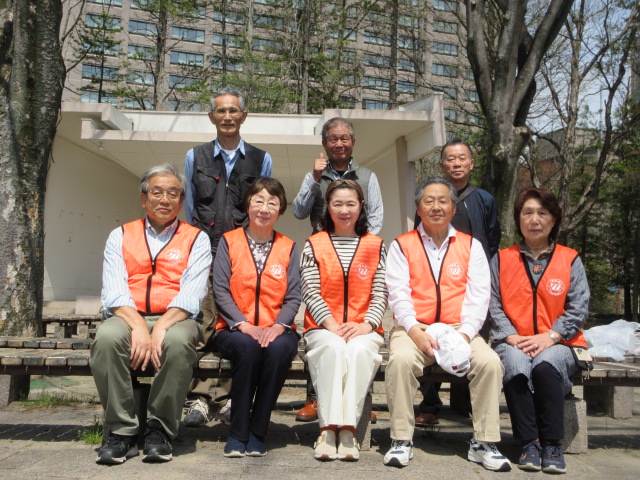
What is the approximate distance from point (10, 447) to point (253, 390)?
1483 millimetres

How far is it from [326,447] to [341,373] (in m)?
0.41

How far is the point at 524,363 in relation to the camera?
352cm

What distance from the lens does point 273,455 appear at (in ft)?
11.3

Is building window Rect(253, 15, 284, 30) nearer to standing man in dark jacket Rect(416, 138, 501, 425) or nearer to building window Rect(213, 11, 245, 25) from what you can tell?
building window Rect(213, 11, 245, 25)

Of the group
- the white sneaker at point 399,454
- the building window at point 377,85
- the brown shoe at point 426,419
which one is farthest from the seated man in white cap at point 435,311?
the building window at point 377,85

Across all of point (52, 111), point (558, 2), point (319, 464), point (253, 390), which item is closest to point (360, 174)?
point (253, 390)

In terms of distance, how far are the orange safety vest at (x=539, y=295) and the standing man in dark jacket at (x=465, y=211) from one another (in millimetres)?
695

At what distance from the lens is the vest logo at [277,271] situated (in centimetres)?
386

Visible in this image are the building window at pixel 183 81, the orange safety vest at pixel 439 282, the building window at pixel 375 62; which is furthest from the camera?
the building window at pixel 183 81

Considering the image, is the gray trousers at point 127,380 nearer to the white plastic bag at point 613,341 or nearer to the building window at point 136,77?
the white plastic bag at point 613,341

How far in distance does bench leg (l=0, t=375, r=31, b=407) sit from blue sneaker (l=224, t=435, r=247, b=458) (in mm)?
2334

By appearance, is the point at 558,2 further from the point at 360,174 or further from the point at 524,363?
the point at 524,363

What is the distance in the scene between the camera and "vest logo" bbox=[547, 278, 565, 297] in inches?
149

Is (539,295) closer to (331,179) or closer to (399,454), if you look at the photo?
(399,454)
